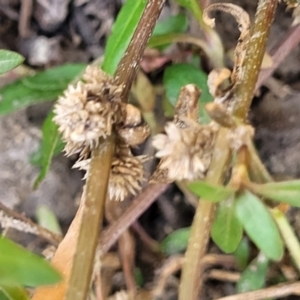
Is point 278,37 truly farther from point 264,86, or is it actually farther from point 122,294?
point 122,294

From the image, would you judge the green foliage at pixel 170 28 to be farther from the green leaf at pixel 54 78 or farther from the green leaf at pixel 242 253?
the green leaf at pixel 242 253

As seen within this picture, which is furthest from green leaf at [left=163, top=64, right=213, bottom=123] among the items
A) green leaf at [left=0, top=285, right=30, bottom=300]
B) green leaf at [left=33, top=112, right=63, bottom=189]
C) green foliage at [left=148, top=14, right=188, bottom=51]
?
green leaf at [left=0, top=285, right=30, bottom=300]

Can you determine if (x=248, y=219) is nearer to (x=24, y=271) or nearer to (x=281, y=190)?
(x=281, y=190)

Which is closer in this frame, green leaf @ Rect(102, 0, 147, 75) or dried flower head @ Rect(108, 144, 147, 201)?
dried flower head @ Rect(108, 144, 147, 201)

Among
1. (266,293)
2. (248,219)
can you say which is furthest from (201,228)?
(266,293)

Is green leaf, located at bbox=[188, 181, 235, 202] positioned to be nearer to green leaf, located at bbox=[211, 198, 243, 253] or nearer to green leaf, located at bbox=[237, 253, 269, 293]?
green leaf, located at bbox=[211, 198, 243, 253]
